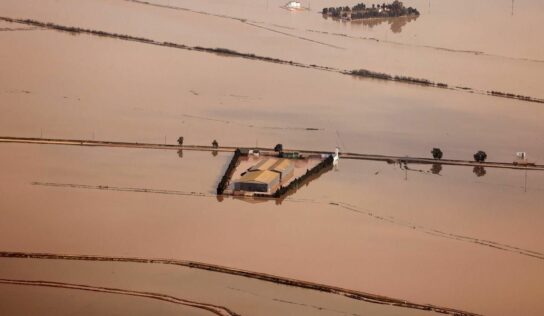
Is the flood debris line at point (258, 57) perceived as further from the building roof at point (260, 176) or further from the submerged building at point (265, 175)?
the building roof at point (260, 176)

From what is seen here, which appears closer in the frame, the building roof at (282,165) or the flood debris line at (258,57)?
the building roof at (282,165)

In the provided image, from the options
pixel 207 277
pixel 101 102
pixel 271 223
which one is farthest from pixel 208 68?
pixel 207 277

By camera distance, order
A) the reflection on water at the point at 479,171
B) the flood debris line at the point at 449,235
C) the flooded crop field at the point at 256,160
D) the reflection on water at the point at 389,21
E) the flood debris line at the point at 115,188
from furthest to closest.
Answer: the reflection on water at the point at 389,21
the reflection on water at the point at 479,171
the flood debris line at the point at 115,188
the flood debris line at the point at 449,235
the flooded crop field at the point at 256,160

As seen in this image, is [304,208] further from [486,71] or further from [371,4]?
[371,4]

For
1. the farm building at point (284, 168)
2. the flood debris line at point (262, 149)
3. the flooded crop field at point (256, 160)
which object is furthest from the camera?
the flood debris line at point (262, 149)

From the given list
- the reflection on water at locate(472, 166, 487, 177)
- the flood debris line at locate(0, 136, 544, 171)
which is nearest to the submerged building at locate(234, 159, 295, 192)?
the flood debris line at locate(0, 136, 544, 171)

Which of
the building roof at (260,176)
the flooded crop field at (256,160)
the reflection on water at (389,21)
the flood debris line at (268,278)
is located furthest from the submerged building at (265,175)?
the reflection on water at (389,21)

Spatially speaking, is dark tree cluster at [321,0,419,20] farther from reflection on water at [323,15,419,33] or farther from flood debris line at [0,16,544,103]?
flood debris line at [0,16,544,103]
